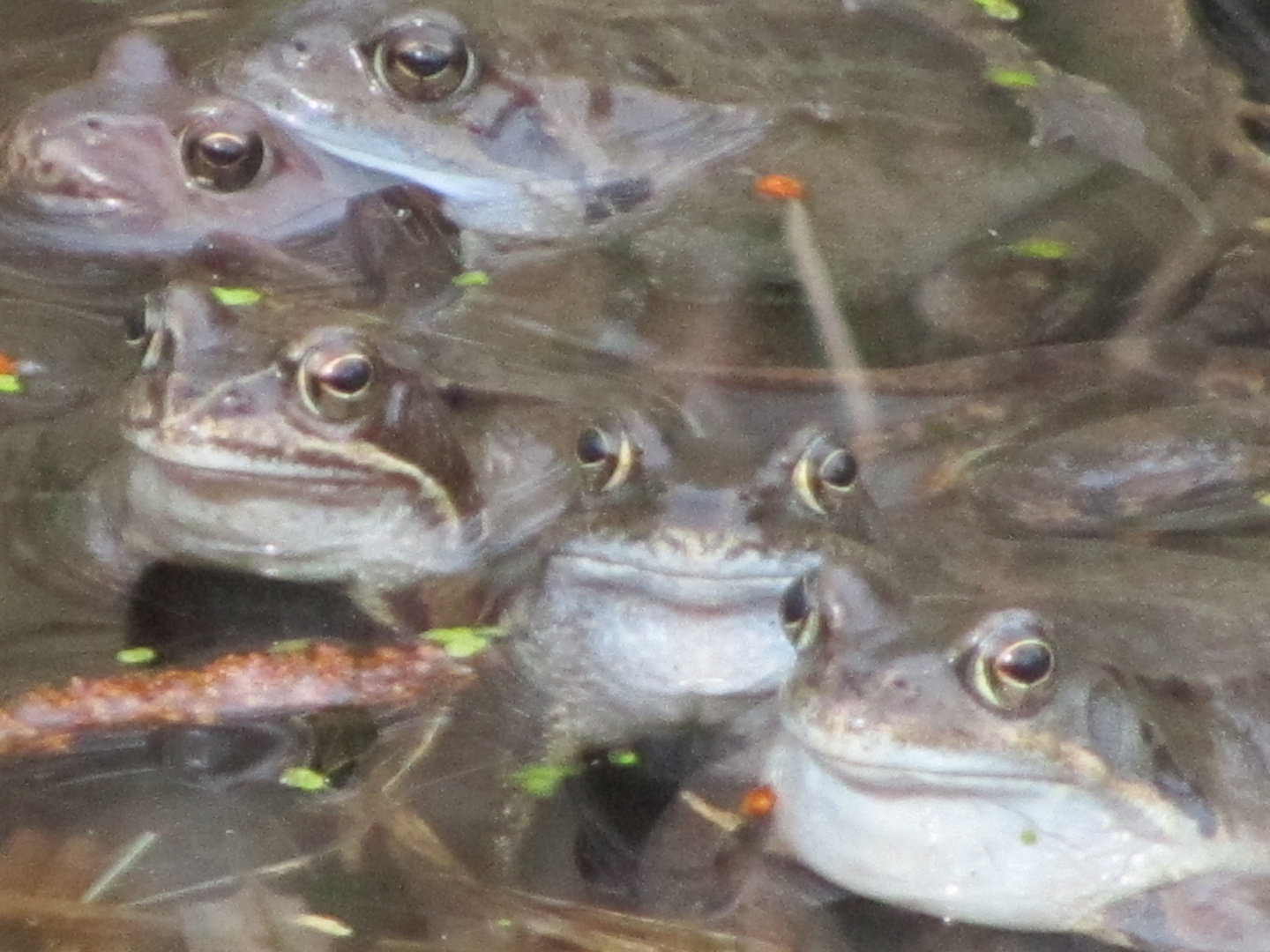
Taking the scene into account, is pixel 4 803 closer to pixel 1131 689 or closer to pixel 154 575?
pixel 154 575

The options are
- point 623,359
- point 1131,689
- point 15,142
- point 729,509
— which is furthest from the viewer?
point 15,142

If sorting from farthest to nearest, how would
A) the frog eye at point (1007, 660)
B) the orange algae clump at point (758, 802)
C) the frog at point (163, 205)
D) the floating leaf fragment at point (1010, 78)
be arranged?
the floating leaf fragment at point (1010, 78)
the frog at point (163, 205)
the orange algae clump at point (758, 802)
the frog eye at point (1007, 660)

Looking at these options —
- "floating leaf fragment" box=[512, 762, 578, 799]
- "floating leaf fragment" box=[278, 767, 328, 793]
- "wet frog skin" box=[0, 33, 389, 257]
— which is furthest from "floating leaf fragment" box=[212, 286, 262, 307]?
"floating leaf fragment" box=[512, 762, 578, 799]

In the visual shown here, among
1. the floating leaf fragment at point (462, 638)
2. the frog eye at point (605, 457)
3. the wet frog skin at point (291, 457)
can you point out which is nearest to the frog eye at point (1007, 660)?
the frog eye at point (605, 457)

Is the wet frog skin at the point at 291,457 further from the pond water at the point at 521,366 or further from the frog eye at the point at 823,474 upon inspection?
the frog eye at the point at 823,474

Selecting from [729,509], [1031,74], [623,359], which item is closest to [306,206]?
[623,359]

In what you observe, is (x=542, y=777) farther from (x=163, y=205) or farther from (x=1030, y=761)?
(x=163, y=205)

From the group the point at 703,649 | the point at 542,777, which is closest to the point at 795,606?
the point at 703,649
